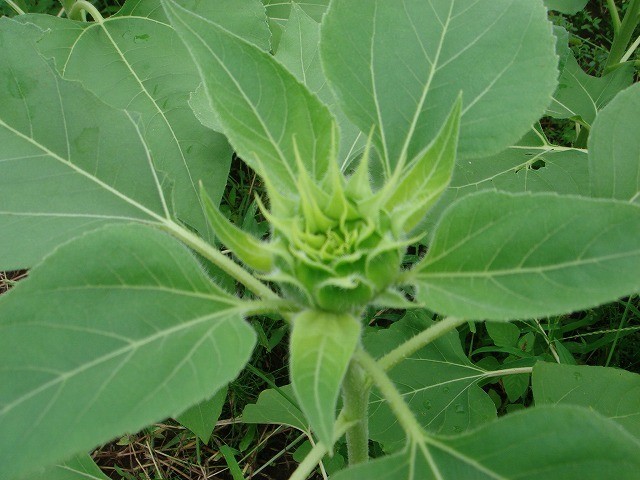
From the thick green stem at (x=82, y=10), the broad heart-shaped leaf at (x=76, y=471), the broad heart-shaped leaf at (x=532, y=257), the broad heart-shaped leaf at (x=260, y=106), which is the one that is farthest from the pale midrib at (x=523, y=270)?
the thick green stem at (x=82, y=10)

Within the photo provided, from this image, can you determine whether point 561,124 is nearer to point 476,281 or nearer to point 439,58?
point 439,58

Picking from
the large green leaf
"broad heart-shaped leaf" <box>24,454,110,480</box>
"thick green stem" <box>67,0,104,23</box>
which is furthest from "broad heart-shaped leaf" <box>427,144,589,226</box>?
"thick green stem" <box>67,0,104,23</box>

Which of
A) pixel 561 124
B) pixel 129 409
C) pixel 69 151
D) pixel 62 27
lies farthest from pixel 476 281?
pixel 561 124

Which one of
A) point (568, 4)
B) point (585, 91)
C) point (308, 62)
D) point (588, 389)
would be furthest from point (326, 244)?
point (568, 4)

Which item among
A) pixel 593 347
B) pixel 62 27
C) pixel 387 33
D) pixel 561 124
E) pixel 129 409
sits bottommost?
pixel 593 347

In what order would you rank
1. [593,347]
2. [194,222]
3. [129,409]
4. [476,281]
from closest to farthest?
1. [129,409]
2. [476,281]
3. [194,222]
4. [593,347]

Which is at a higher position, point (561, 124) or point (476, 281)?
point (476, 281)

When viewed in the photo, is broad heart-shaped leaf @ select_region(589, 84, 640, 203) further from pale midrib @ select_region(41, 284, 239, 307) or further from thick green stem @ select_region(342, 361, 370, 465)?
pale midrib @ select_region(41, 284, 239, 307)
